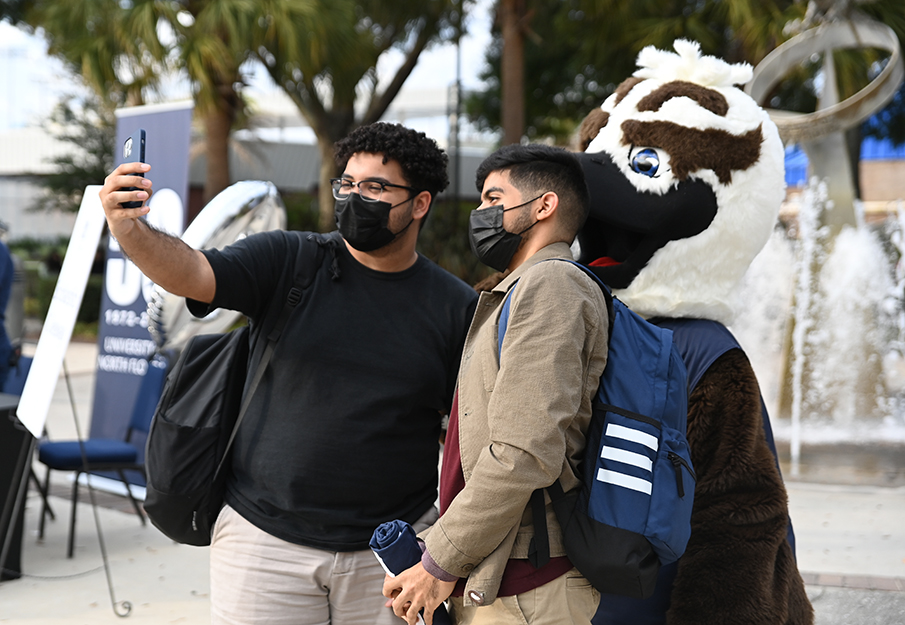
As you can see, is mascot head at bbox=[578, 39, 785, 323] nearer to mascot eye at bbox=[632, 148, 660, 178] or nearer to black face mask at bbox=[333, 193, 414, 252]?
mascot eye at bbox=[632, 148, 660, 178]

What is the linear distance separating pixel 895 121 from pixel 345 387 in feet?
52.3

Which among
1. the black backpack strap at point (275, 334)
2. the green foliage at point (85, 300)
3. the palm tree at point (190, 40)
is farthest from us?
the green foliage at point (85, 300)

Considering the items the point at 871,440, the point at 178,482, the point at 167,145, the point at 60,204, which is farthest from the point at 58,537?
the point at 60,204

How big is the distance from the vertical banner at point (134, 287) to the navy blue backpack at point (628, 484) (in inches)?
171

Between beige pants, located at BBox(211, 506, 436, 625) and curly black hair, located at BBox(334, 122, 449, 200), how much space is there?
0.96 meters

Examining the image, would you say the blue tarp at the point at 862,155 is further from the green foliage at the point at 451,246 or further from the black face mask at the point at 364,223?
the black face mask at the point at 364,223

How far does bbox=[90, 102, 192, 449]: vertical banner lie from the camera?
18.5 feet

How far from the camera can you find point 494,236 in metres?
1.89

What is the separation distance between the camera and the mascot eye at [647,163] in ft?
7.73

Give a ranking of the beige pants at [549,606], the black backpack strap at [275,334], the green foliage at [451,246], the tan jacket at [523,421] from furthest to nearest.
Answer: the green foliage at [451,246]
the black backpack strap at [275,334]
the beige pants at [549,606]
the tan jacket at [523,421]

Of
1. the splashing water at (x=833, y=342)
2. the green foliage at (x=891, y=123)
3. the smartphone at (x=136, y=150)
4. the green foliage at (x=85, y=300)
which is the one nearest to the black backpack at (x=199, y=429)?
the smartphone at (x=136, y=150)

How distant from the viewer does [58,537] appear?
16.6ft

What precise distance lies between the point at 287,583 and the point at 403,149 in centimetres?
111

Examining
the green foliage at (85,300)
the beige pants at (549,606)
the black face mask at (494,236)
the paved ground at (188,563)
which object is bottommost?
the paved ground at (188,563)
